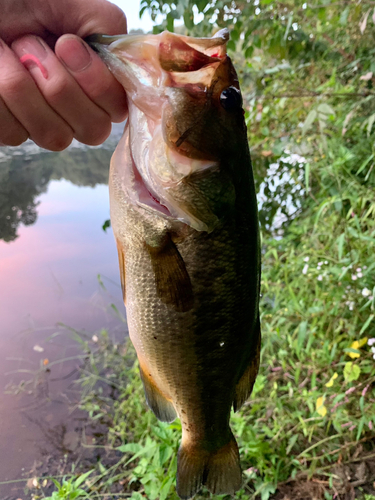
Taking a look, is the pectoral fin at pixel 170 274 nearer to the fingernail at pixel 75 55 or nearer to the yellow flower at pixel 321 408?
the fingernail at pixel 75 55

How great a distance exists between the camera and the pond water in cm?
274

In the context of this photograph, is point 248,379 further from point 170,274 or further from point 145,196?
point 145,196

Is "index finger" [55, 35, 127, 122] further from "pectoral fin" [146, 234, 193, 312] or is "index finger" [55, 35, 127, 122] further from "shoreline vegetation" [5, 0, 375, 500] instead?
"shoreline vegetation" [5, 0, 375, 500]

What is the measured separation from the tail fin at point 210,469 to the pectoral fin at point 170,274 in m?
0.67

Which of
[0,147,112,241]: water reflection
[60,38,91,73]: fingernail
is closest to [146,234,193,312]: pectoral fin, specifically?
[60,38,91,73]: fingernail

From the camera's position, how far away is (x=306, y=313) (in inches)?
102

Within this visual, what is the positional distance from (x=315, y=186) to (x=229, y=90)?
2898 millimetres

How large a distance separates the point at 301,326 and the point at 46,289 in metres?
2.73

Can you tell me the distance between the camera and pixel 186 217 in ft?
3.28

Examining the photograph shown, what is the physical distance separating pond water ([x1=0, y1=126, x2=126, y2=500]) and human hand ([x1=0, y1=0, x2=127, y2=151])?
2.41 metres

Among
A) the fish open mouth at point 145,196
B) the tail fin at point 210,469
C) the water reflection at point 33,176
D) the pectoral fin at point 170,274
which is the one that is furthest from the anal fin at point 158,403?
the water reflection at point 33,176

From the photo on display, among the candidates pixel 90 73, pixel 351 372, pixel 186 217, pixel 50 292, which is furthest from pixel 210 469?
pixel 50 292

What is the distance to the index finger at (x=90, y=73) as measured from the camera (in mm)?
873

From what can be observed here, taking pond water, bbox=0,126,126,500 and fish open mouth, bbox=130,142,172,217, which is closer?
fish open mouth, bbox=130,142,172,217
